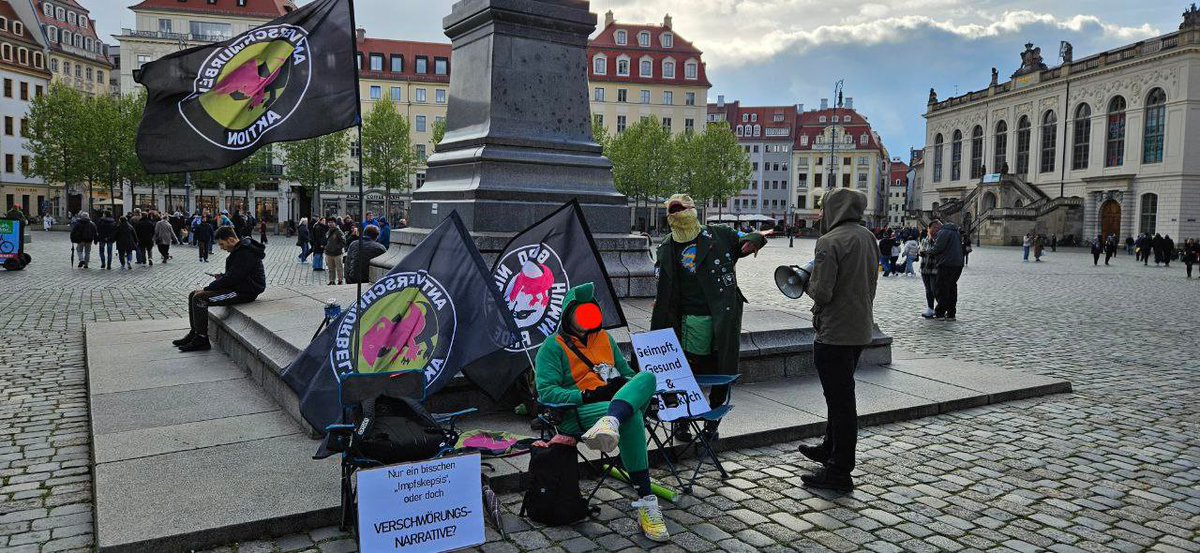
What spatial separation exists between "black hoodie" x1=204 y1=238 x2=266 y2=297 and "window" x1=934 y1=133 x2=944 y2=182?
263 feet

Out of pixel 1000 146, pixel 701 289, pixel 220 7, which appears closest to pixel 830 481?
pixel 701 289

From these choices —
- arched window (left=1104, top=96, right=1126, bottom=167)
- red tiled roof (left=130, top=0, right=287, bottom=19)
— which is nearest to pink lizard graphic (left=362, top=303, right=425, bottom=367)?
arched window (left=1104, top=96, right=1126, bottom=167)

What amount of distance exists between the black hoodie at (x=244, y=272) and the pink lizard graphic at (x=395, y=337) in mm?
4847

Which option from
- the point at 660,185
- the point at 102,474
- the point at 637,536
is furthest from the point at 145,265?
the point at 660,185

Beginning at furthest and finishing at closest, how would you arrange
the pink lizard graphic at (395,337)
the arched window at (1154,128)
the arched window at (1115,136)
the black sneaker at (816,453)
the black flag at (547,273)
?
the arched window at (1115,136) → the arched window at (1154,128) → the black flag at (547,273) → the black sneaker at (816,453) → the pink lizard graphic at (395,337)

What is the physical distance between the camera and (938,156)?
Result: 265 ft

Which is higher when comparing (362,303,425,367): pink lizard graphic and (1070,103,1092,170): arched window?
(1070,103,1092,170): arched window

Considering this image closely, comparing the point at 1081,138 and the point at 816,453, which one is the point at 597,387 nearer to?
the point at 816,453

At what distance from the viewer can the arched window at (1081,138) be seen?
2378 inches

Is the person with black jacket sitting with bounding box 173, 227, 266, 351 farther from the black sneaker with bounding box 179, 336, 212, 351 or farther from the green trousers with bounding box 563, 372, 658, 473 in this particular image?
the green trousers with bounding box 563, 372, 658, 473

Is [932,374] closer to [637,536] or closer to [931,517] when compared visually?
[931,517]

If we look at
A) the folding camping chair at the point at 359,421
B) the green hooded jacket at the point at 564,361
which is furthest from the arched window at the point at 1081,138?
the folding camping chair at the point at 359,421

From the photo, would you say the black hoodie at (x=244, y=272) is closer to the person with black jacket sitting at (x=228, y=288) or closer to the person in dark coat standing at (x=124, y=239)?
the person with black jacket sitting at (x=228, y=288)

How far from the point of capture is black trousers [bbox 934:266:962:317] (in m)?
14.0
